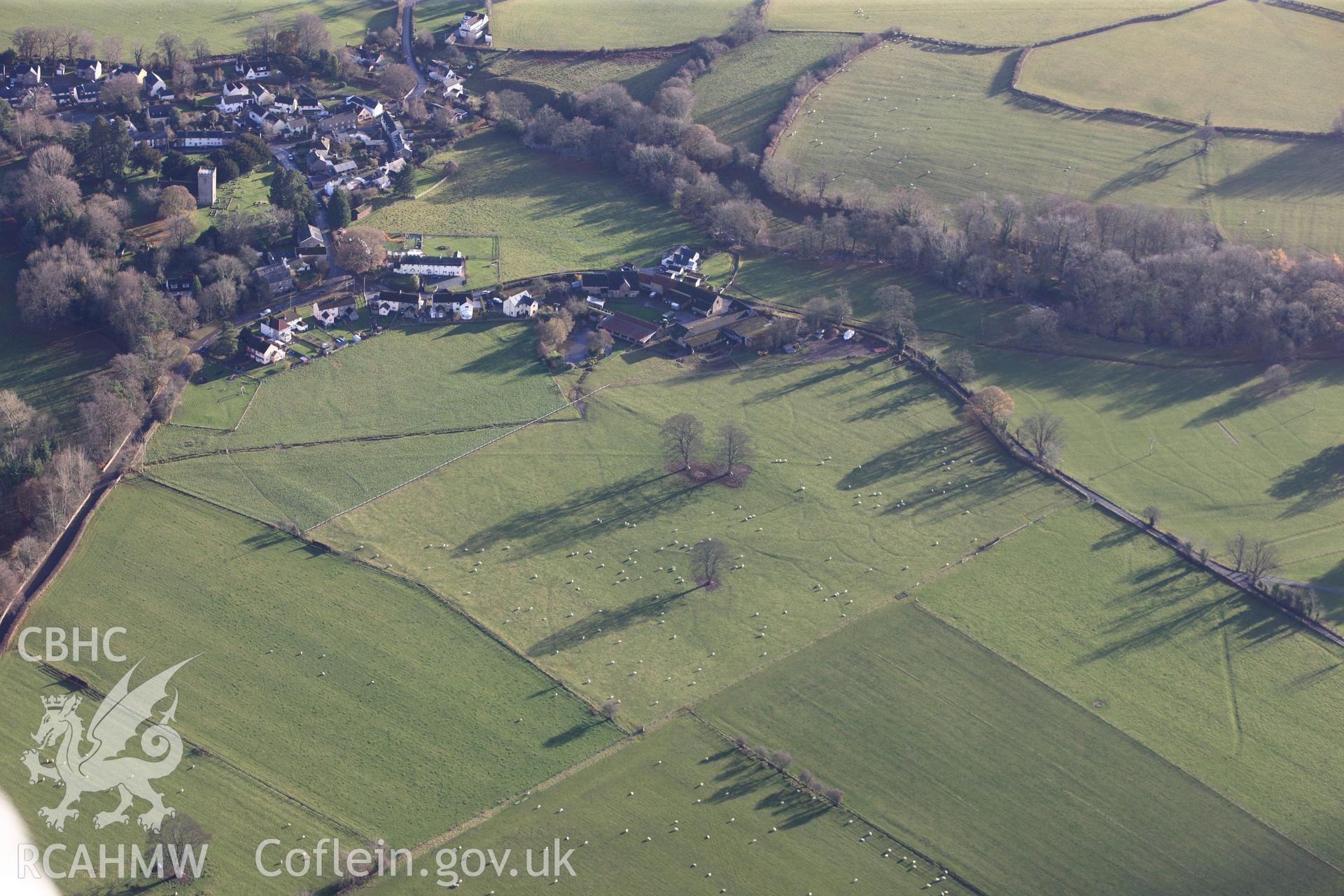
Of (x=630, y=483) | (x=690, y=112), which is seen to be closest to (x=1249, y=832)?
(x=630, y=483)

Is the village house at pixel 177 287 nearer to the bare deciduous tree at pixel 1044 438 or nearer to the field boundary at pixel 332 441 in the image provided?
the field boundary at pixel 332 441

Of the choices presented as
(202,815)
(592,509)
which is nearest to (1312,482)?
(592,509)

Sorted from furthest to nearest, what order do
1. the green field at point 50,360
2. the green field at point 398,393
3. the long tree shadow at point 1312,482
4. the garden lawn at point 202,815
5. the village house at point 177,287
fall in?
the village house at point 177,287, the green field at point 50,360, the green field at point 398,393, the long tree shadow at point 1312,482, the garden lawn at point 202,815

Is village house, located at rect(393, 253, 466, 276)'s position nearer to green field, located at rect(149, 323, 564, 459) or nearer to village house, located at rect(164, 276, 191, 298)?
green field, located at rect(149, 323, 564, 459)

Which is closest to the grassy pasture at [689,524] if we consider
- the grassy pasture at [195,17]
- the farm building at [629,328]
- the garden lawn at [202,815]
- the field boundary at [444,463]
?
the field boundary at [444,463]

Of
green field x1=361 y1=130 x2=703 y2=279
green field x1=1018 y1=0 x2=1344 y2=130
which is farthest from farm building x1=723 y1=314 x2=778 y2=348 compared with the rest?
green field x1=1018 y1=0 x2=1344 y2=130

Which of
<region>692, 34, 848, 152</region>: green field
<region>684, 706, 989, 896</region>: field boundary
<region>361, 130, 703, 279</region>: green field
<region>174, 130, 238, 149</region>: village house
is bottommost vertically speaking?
<region>684, 706, 989, 896</region>: field boundary
